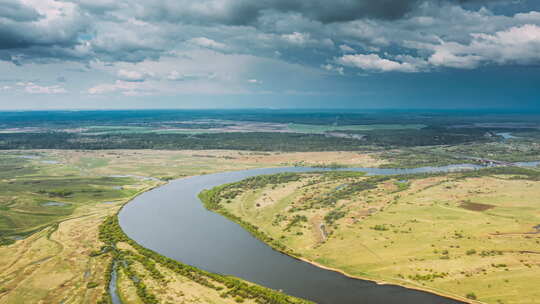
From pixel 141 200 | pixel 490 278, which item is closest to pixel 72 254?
pixel 141 200

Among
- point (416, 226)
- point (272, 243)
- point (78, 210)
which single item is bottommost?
point (272, 243)

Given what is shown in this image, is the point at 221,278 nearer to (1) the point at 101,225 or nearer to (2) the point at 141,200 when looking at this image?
(1) the point at 101,225

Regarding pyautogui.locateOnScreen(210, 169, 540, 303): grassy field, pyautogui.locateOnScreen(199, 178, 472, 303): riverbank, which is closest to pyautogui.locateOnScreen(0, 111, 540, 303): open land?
pyautogui.locateOnScreen(210, 169, 540, 303): grassy field

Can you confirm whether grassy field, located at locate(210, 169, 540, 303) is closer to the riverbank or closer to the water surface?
the riverbank

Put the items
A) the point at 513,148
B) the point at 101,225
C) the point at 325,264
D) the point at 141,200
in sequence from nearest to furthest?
the point at 325,264
the point at 101,225
the point at 141,200
the point at 513,148

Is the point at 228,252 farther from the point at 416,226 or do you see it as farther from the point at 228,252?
the point at 416,226

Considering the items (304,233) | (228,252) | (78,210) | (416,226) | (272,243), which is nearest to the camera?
(228,252)

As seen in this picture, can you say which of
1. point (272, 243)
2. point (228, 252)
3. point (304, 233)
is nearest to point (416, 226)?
point (304, 233)
